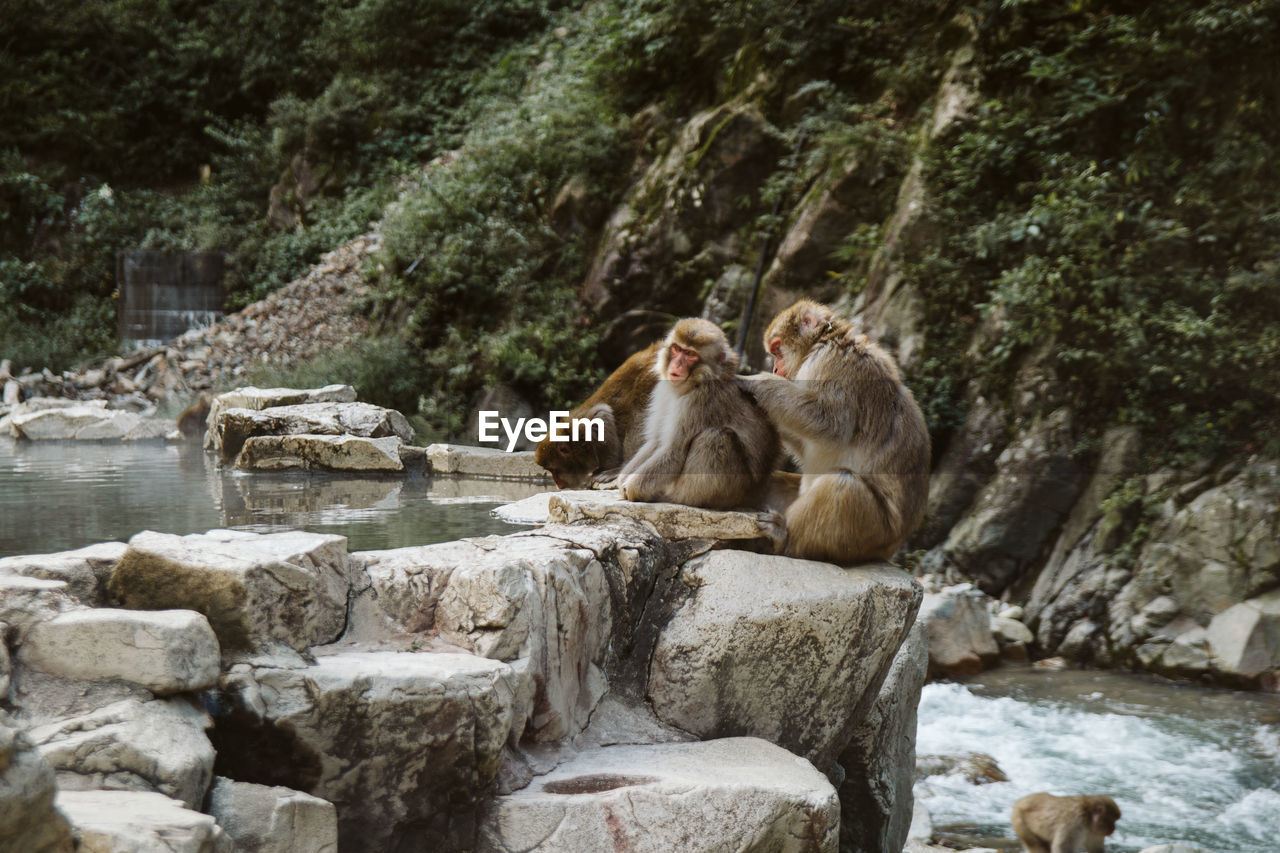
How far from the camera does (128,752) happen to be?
1792 millimetres

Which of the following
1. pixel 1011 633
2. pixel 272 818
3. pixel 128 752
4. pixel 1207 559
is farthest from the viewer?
pixel 1011 633

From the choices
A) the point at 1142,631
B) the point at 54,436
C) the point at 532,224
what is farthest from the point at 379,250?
the point at 1142,631

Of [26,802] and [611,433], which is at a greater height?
[611,433]

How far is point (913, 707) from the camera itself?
4176mm

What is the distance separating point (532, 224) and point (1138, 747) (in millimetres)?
8353

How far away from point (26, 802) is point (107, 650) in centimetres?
46

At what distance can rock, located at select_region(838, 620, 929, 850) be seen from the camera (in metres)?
3.69

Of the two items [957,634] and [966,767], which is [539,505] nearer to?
[966,767]

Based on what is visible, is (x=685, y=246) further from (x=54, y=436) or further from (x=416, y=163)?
(x=416, y=163)

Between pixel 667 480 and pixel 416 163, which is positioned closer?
pixel 667 480

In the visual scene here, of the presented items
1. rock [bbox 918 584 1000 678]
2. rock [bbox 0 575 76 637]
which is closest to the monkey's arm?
rock [bbox 0 575 76 637]

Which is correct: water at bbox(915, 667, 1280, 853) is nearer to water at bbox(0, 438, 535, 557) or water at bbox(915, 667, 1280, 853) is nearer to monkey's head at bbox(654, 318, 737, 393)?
water at bbox(0, 438, 535, 557)

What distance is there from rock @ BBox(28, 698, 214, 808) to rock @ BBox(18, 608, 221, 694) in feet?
0.19

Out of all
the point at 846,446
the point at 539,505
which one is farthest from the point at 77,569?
the point at 539,505
